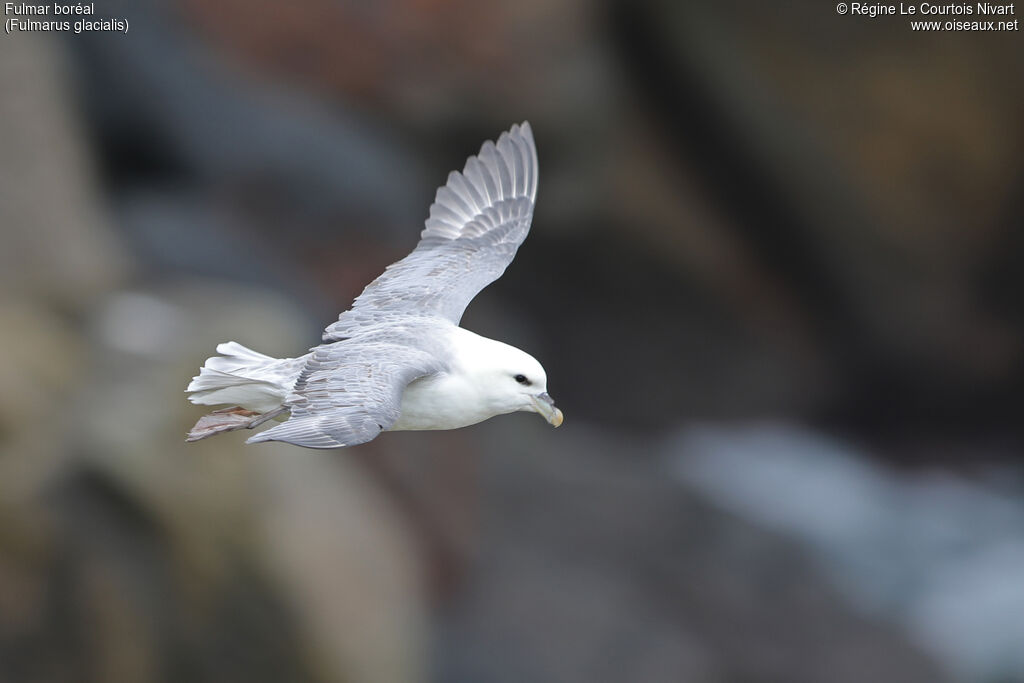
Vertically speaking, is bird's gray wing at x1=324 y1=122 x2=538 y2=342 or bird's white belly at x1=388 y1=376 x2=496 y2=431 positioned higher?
bird's gray wing at x1=324 y1=122 x2=538 y2=342

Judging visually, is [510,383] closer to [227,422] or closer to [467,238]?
[227,422]

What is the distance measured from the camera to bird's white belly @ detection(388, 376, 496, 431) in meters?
5.48

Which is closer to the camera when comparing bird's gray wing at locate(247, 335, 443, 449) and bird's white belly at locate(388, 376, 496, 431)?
bird's gray wing at locate(247, 335, 443, 449)

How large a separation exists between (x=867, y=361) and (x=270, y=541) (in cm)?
1011

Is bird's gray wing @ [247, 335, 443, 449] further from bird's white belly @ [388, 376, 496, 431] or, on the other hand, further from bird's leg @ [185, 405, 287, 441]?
bird's leg @ [185, 405, 287, 441]

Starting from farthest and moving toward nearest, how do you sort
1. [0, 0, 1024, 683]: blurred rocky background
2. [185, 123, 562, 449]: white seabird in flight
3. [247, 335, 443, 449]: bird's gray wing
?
[0, 0, 1024, 683]: blurred rocky background, [185, 123, 562, 449]: white seabird in flight, [247, 335, 443, 449]: bird's gray wing

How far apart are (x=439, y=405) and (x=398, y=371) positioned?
1.17 ft

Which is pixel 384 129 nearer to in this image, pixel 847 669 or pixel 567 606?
pixel 567 606

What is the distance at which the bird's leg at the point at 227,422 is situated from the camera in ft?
17.3

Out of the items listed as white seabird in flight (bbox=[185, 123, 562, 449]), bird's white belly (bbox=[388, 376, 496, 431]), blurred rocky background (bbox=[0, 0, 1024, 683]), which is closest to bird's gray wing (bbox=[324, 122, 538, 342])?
white seabird in flight (bbox=[185, 123, 562, 449])

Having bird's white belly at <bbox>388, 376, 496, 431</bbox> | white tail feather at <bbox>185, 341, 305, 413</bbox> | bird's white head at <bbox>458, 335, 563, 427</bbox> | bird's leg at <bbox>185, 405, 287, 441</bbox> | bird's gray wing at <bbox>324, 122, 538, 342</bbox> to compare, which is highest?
bird's gray wing at <bbox>324, 122, 538, 342</bbox>

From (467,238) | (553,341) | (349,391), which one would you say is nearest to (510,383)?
(349,391)

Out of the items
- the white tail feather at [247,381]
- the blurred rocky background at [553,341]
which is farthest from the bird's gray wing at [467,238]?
the blurred rocky background at [553,341]

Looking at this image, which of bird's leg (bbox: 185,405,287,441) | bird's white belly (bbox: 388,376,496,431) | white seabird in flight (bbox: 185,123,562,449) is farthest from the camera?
bird's white belly (bbox: 388,376,496,431)
